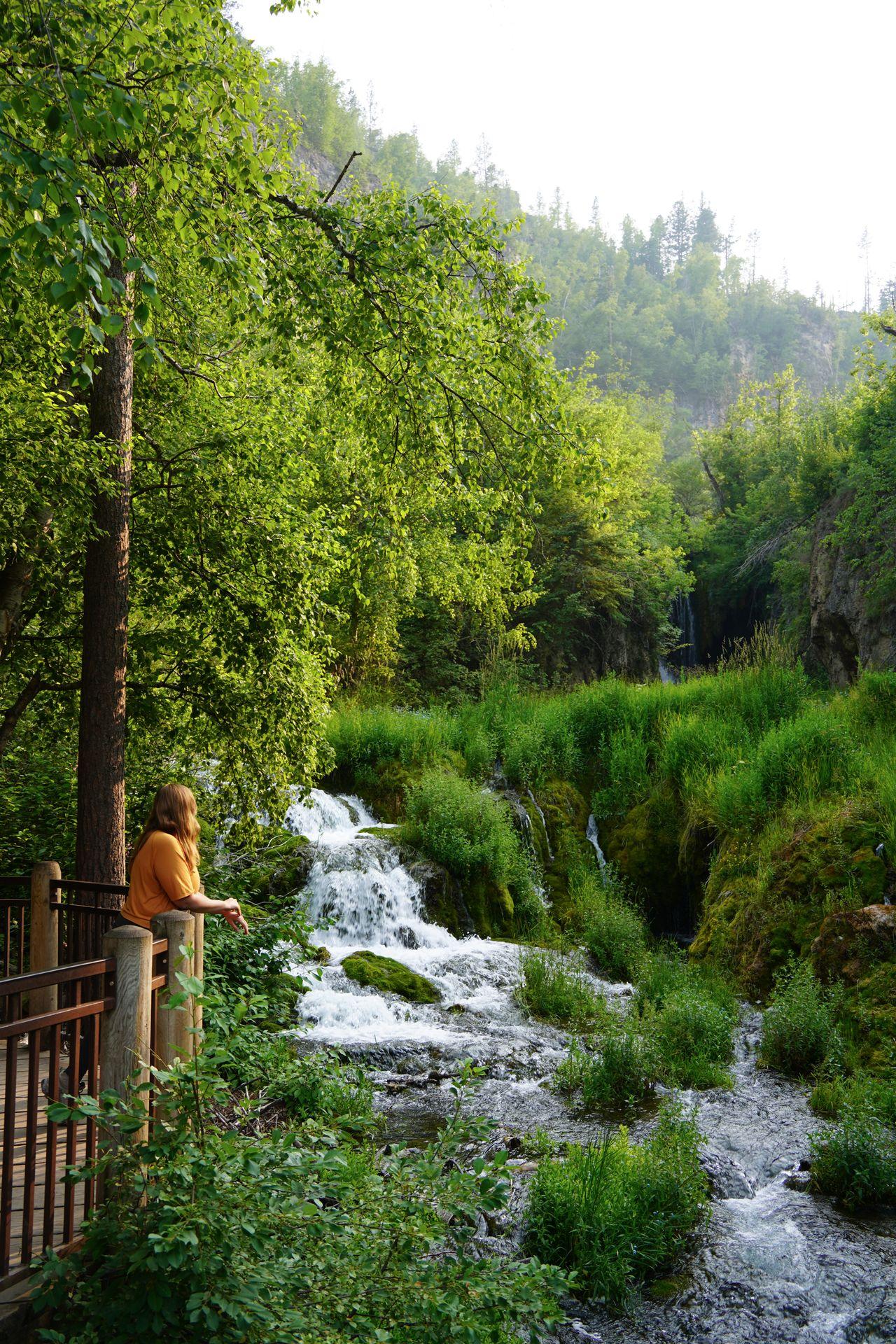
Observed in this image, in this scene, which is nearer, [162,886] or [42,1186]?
[42,1186]

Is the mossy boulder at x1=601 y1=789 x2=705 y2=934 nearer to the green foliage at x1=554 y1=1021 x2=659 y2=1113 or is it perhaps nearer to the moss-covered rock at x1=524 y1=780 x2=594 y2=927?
the moss-covered rock at x1=524 y1=780 x2=594 y2=927

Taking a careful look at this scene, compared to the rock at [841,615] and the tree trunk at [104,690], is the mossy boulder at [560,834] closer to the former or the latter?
the rock at [841,615]

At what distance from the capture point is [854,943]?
9.21 meters

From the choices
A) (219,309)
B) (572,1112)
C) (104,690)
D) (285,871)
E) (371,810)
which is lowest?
(572,1112)

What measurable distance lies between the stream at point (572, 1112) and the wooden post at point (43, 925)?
2.32 m

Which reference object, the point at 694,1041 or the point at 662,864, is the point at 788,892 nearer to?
the point at 694,1041

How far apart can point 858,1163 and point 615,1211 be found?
1910 mm

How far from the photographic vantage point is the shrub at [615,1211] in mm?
5422

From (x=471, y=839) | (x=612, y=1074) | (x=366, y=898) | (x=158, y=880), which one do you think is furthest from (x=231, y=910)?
(x=471, y=839)

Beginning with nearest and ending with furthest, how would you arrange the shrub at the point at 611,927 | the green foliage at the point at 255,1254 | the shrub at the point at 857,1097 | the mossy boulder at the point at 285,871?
1. the green foliage at the point at 255,1254
2. the shrub at the point at 857,1097
3. the shrub at the point at 611,927
4. the mossy boulder at the point at 285,871

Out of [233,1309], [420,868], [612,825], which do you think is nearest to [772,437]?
[612,825]

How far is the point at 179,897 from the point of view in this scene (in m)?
5.03

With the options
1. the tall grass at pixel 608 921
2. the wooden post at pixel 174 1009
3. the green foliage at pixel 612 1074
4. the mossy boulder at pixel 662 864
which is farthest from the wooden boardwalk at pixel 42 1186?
the mossy boulder at pixel 662 864

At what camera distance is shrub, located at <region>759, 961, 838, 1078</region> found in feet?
27.6
